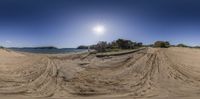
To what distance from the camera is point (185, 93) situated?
9.91 metres

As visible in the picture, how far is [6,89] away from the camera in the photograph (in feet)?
32.3

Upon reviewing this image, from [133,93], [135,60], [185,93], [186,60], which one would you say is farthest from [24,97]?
[186,60]

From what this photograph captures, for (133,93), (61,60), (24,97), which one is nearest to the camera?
(24,97)

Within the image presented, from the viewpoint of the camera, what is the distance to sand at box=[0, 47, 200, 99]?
9570 millimetres

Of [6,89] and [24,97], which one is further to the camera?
[6,89]

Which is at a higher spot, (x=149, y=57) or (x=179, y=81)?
(x=149, y=57)

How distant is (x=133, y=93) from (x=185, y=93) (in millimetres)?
1972

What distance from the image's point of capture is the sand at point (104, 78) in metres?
9.57

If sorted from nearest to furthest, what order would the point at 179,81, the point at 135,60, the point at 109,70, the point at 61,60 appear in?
1. the point at 179,81
2. the point at 109,70
3. the point at 135,60
4. the point at 61,60

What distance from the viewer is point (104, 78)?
448 inches

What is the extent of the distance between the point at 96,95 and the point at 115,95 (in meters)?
Result: 0.68

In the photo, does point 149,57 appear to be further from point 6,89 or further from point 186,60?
point 6,89

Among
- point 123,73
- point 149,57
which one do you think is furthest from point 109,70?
point 149,57

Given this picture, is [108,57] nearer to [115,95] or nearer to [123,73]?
[123,73]
